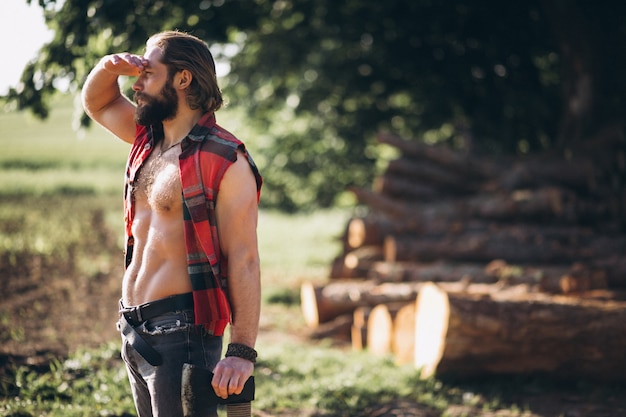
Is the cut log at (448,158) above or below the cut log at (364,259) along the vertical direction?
above

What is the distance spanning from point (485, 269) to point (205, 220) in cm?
506

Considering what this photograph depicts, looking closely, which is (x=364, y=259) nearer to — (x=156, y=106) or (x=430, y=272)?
(x=430, y=272)

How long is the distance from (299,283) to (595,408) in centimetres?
657

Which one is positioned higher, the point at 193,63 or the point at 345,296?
the point at 193,63

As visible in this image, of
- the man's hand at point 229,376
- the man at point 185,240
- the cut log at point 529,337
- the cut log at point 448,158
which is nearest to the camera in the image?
the man's hand at point 229,376

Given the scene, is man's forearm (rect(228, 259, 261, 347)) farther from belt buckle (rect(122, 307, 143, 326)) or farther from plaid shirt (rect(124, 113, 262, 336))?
belt buckle (rect(122, 307, 143, 326))

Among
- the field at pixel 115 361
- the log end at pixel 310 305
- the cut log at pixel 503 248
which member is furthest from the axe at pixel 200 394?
the log end at pixel 310 305

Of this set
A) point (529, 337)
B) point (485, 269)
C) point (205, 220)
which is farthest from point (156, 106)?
point (485, 269)

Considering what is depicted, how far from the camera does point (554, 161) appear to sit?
813cm

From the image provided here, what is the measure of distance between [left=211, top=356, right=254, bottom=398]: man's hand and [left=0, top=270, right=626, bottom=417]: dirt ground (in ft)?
7.27

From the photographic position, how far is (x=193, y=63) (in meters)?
2.71

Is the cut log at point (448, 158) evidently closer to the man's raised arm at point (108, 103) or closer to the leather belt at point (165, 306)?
the man's raised arm at point (108, 103)

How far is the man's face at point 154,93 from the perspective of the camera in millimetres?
2717

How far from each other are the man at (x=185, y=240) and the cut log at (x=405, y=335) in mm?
3800
